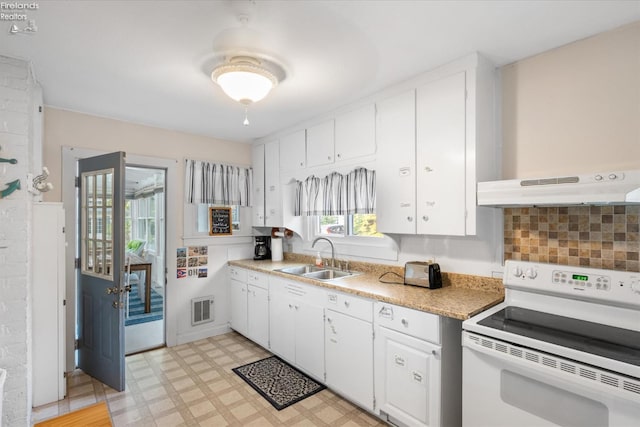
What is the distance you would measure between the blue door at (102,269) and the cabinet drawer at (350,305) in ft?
5.75

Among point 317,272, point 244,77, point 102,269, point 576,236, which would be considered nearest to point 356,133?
point 244,77

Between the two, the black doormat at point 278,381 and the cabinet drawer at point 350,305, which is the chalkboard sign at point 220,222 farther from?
the cabinet drawer at point 350,305

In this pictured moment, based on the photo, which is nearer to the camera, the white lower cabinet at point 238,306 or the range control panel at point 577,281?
the range control panel at point 577,281

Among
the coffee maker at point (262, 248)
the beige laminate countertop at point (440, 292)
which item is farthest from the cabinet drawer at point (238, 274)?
the beige laminate countertop at point (440, 292)

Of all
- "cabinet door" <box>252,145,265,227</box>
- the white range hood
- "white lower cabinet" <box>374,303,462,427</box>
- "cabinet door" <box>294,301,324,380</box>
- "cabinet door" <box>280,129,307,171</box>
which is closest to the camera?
the white range hood

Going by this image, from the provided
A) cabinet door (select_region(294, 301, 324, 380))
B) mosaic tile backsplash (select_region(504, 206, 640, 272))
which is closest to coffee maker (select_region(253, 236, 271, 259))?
cabinet door (select_region(294, 301, 324, 380))

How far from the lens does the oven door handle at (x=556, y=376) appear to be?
132cm

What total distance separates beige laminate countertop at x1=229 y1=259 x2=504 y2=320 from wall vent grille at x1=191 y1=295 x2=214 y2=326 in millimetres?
1594

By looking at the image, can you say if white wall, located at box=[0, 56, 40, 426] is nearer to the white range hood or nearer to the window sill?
the window sill

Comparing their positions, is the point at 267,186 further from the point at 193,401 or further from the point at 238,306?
the point at 193,401

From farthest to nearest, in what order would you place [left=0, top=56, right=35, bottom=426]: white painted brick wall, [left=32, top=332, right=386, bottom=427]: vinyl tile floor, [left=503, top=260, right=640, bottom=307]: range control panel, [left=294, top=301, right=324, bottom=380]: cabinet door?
1. [left=294, top=301, right=324, bottom=380]: cabinet door
2. [left=32, top=332, right=386, bottom=427]: vinyl tile floor
3. [left=0, top=56, right=35, bottom=426]: white painted brick wall
4. [left=503, top=260, right=640, bottom=307]: range control panel

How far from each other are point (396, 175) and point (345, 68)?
0.88 m

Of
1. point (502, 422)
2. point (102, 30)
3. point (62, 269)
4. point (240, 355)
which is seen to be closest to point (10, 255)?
point (62, 269)

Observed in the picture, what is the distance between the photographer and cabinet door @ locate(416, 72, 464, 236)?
216 cm
